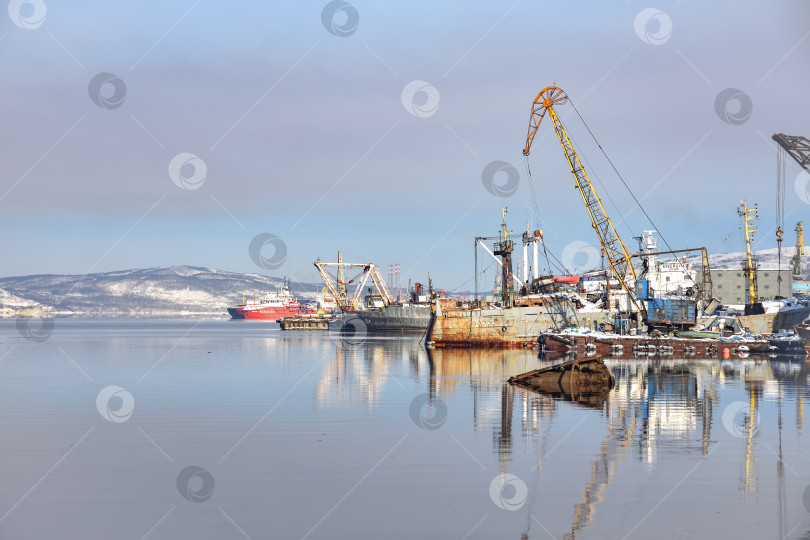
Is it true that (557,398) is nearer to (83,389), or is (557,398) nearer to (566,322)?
(83,389)

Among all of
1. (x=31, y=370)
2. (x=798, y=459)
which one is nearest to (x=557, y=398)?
(x=798, y=459)

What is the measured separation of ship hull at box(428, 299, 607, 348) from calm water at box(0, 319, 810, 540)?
44000 mm

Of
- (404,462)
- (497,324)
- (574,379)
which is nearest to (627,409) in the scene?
(574,379)

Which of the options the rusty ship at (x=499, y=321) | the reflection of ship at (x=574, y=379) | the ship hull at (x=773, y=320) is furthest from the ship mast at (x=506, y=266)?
the reflection of ship at (x=574, y=379)

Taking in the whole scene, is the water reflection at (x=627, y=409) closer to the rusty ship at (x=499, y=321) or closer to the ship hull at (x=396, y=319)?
the rusty ship at (x=499, y=321)

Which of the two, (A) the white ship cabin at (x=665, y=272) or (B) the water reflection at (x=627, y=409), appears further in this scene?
(A) the white ship cabin at (x=665, y=272)

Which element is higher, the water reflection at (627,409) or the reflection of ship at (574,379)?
the reflection of ship at (574,379)

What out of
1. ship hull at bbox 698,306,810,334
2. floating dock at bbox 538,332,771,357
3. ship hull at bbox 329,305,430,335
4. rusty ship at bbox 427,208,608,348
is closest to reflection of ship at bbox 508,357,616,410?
floating dock at bbox 538,332,771,357

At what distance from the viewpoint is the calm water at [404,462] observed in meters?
19.6

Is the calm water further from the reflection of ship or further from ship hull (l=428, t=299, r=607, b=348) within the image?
ship hull (l=428, t=299, r=607, b=348)

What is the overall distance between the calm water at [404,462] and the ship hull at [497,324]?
144 ft

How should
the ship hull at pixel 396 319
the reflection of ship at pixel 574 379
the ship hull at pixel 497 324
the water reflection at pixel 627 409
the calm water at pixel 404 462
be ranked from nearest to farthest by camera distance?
the calm water at pixel 404 462
the water reflection at pixel 627 409
the reflection of ship at pixel 574 379
the ship hull at pixel 497 324
the ship hull at pixel 396 319

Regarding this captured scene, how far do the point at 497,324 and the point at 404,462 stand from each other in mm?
70442

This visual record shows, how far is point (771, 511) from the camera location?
2028 centimetres
